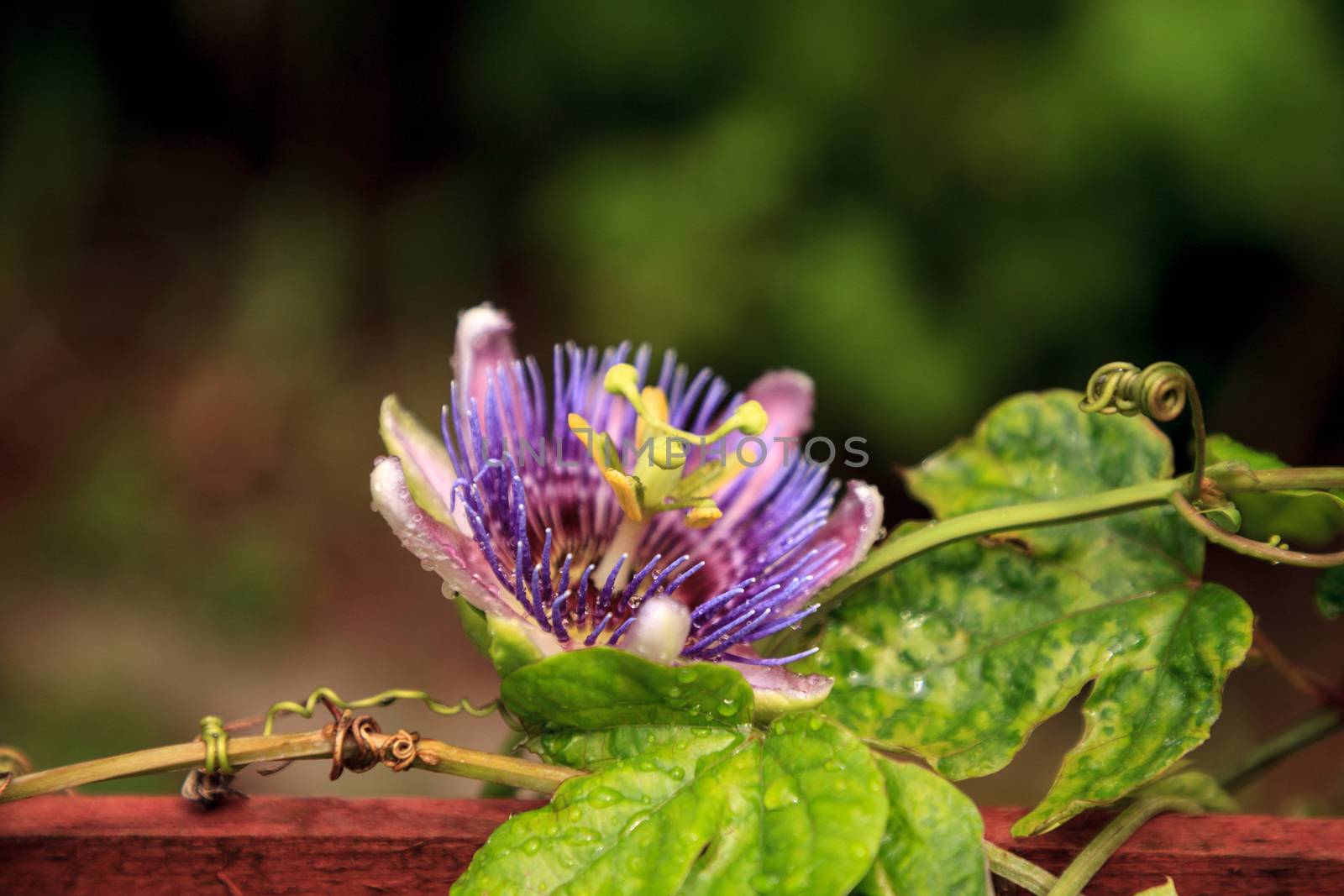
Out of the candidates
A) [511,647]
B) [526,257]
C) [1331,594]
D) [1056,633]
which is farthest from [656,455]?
[526,257]

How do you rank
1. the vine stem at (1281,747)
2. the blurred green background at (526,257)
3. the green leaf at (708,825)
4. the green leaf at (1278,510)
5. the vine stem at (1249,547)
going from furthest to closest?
the blurred green background at (526,257)
the vine stem at (1281,747)
the green leaf at (1278,510)
the vine stem at (1249,547)
the green leaf at (708,825)

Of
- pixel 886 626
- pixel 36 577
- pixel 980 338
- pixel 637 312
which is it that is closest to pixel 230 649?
pixel 36 577

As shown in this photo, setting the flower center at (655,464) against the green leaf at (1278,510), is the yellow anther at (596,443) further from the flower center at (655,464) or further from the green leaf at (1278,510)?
the green leaf at (1278,510)

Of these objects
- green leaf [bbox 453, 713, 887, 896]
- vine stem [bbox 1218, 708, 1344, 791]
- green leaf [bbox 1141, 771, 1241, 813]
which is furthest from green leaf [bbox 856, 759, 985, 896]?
vine stem [bbox 1218, 708, 1344, 791]

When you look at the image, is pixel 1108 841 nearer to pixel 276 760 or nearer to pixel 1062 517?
pixel 1062 517

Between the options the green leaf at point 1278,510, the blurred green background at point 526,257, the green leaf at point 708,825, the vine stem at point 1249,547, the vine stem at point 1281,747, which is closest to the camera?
the green leaf at point 708,825

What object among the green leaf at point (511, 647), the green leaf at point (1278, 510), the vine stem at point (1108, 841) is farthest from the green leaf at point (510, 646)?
the green leaf at point (1278, 510)

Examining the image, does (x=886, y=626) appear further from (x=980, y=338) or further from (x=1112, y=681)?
(x=980, y=338)
